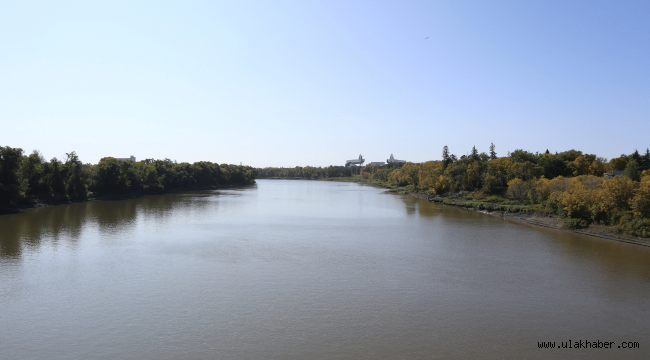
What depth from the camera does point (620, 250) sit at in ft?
68.3

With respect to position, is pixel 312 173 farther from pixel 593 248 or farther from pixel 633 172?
pixel 593 248

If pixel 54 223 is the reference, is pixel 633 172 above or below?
above

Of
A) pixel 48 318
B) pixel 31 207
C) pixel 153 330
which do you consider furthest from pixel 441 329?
pixel 31 207

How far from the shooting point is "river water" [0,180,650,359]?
372 inches

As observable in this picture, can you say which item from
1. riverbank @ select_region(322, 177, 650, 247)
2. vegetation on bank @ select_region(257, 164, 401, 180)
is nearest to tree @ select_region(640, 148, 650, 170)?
riverbank @ select_region(322, 177, 650, 247)

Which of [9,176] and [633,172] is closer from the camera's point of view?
[9,176]

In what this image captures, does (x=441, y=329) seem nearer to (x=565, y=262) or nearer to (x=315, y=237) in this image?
(x=565, y=262)

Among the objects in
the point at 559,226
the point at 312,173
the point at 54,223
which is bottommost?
the point at 559,226

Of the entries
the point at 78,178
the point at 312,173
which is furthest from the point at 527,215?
the point at 312,173

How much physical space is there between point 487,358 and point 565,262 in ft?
38.7

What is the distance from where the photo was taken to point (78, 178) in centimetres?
4438

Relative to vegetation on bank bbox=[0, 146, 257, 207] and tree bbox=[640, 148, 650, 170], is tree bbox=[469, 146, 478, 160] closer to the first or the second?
tree bbox=[640, 148, 650, 170]

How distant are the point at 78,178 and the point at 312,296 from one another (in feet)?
140

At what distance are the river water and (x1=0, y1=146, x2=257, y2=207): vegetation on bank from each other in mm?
13093
